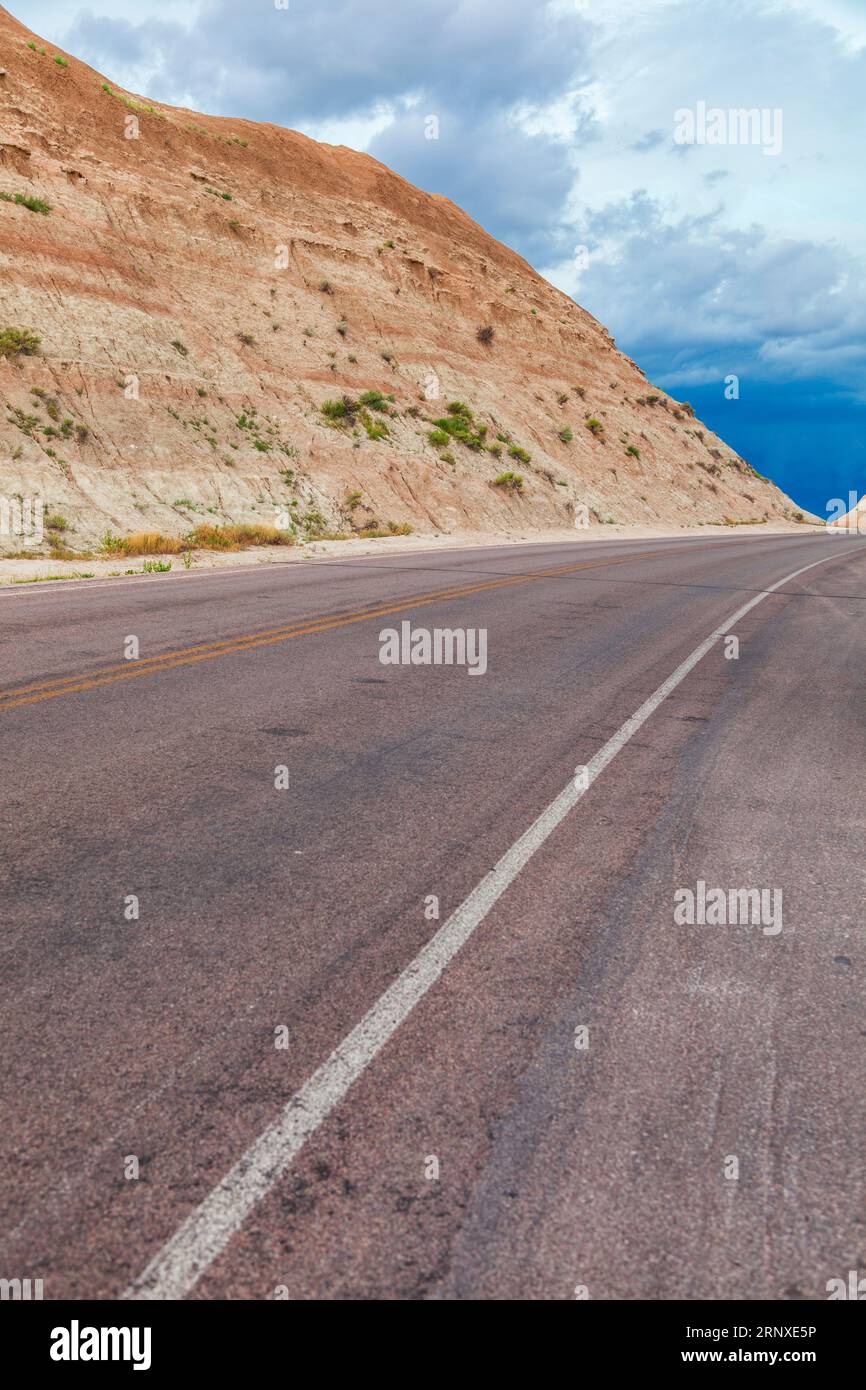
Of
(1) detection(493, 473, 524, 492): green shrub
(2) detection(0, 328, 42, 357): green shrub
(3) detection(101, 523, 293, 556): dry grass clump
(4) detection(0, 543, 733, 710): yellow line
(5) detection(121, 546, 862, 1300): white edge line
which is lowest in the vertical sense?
(5) detection(121, 546, 862, 1300): white edge line

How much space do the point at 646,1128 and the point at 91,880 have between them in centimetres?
265

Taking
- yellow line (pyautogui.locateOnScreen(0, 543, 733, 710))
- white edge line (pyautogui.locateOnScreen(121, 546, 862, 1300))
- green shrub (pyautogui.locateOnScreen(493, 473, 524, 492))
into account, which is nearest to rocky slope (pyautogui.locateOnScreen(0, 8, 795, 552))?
green shrub (pyautogui.locateOnScreen(493, 473, 524, 492))

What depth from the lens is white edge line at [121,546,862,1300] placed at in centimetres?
220

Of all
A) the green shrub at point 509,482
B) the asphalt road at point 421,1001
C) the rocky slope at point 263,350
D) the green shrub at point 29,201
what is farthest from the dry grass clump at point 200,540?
the green shrub at point 509,482

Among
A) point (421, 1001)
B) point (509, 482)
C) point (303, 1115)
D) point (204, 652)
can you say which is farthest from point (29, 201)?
point (303, 1115)

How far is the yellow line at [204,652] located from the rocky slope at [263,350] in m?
12.3

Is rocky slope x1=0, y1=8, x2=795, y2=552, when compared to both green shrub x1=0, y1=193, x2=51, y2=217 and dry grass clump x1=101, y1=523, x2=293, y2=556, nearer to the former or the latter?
green shrub x1=0, y1=193, x2=51, y2=217

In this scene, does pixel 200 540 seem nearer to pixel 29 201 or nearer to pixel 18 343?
pixel 18 343

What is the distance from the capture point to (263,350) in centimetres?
3709

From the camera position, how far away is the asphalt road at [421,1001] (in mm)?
2311

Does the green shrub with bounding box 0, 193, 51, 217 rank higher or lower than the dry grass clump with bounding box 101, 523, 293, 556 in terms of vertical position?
higher

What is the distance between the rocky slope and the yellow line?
12.3m
